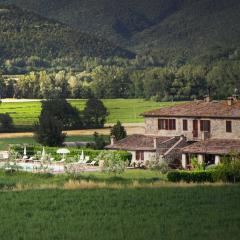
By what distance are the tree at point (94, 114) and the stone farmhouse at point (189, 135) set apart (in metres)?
24.6

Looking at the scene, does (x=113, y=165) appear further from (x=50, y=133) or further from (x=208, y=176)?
(x=50, y=133)

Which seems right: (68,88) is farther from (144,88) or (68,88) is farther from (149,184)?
(149,184)

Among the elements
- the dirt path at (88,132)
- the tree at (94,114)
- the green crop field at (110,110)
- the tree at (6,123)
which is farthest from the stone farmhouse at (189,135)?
the green crop field at (110,110)

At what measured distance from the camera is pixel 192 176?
44000 millimetres

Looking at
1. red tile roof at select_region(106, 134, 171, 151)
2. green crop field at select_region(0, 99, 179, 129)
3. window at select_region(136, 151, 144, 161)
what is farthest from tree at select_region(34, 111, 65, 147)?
green crop field at select_region(0, 99, 179, 129)

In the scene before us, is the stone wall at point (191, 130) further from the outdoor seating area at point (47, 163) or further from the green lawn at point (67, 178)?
the green lawn at point (67, 178)

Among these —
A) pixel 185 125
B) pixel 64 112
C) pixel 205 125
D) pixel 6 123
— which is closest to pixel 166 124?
pixel 185 125

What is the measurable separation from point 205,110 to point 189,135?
186 centimetres

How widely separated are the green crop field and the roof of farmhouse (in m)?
30.0

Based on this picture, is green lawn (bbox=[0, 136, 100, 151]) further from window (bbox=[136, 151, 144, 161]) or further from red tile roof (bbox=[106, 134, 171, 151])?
window (bbox=[136, 151, 144, 161])

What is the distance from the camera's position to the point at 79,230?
27.7 metres

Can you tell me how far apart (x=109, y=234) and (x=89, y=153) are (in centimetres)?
3494

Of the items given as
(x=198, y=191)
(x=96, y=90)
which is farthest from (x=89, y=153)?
(x=96, y=90)

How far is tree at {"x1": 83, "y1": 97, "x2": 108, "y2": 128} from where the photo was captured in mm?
89625
